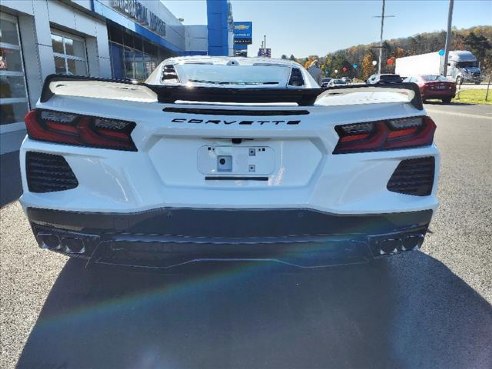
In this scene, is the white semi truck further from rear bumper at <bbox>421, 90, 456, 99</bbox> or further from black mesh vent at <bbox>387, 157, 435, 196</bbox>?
black mesh vent at <bbox>387, 157, 435, 196</bbox>

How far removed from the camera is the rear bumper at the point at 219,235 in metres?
2.03

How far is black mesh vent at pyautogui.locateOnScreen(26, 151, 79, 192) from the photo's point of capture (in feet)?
6.93

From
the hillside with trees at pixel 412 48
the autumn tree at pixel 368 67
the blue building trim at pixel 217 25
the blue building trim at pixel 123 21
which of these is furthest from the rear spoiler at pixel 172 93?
the autumn tree at pixel 368 67

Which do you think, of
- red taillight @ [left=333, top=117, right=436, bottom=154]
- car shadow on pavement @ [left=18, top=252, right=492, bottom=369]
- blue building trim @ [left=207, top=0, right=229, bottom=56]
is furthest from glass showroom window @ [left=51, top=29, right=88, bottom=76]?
red taillight @ [left=333, top=117, right=436, bottom=154]

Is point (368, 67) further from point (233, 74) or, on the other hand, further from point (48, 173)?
point (48, 173)

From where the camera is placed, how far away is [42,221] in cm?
217

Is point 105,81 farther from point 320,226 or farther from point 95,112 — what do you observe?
point 320,226

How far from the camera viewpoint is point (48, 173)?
7.05ft

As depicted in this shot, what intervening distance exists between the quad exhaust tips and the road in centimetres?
27

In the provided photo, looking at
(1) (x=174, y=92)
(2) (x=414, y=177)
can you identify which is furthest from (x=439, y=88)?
(1) (x=174, y=92)

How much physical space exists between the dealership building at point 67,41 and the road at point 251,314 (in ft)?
7.61

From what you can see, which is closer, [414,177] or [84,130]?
[84,130]

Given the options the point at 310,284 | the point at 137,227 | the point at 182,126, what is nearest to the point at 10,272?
the point at 137,227

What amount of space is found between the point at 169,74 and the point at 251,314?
85.9 inches
